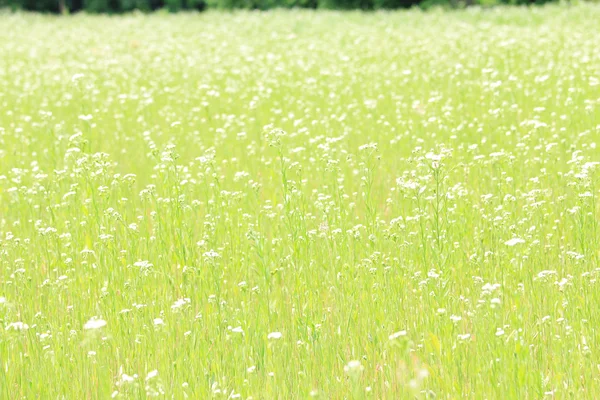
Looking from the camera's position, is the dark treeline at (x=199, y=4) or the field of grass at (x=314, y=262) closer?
the field of grass at (x=314, y=262)

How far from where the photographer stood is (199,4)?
43.6m

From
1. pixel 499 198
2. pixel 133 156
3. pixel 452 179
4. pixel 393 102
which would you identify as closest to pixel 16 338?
pixel 499 198

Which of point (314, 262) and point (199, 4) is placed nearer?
point (314, 262)

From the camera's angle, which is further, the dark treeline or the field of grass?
the dark treeline

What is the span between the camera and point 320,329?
16.3ft

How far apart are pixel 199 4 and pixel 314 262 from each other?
39377 mm

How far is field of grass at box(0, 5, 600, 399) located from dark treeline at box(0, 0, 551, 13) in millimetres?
21441

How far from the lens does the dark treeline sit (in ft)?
105

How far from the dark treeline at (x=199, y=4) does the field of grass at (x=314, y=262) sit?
21.4 meters

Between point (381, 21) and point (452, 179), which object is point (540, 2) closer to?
point (381, 21)

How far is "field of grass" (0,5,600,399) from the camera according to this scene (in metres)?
4.52

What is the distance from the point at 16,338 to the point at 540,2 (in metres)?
27.8

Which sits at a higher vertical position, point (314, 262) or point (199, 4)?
point (314, 262)

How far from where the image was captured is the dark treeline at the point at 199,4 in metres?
32.1
